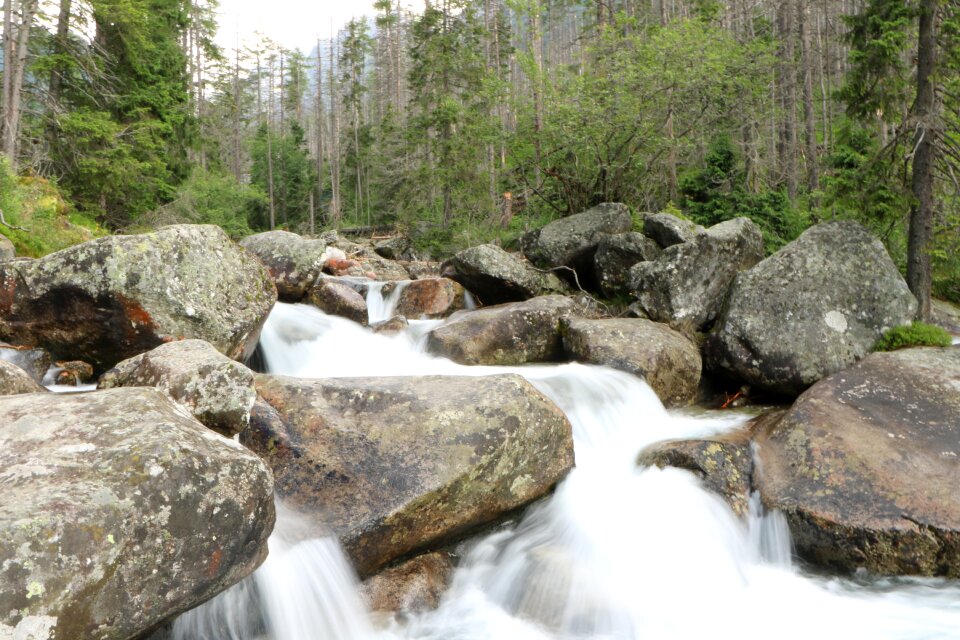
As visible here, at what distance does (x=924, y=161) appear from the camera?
8328mm

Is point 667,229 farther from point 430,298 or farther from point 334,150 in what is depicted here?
point 334,150

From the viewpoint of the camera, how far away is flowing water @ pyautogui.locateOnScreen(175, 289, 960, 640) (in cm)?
409

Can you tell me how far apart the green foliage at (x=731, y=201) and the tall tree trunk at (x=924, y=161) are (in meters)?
5.84

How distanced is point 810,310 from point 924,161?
2520 mm

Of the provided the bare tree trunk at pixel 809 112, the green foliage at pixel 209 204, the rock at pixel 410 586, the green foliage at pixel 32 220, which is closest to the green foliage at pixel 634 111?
the bare tree trunk at pixel 809 112

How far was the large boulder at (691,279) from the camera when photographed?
10.1m

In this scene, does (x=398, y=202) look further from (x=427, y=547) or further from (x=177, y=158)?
(x=427, y=547)

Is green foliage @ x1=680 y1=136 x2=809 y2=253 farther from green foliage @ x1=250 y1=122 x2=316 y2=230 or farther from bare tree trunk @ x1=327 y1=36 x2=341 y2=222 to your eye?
green foliage @ x1=250 y1=122 x2=316 y2=230

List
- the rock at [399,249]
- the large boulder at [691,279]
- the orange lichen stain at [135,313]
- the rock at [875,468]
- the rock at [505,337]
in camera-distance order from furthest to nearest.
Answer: the rock at [399,249] → the large boulder at [691,279] → the rock at [505,337] → the orange lichen stain at [135,313] → the rock at [875,468]

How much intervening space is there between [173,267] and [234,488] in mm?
3786

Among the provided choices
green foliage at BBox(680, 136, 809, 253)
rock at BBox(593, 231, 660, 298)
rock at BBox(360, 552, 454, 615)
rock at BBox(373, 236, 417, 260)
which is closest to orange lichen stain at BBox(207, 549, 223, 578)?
rock at BBox(360, 552, 454, 615)

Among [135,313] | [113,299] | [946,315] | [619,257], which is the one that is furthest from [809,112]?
[113,299]

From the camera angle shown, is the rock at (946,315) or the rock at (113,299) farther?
the rock at (946,315)

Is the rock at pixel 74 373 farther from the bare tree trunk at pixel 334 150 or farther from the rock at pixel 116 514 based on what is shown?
the bare tree trunk at pixel 334 150
